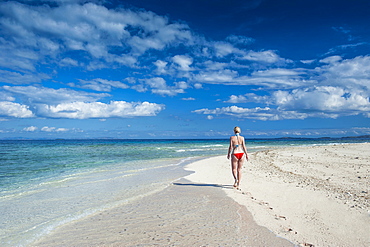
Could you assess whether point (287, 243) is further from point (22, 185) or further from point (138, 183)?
point (22, 185)

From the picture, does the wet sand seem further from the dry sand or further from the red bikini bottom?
the red bikini bottom

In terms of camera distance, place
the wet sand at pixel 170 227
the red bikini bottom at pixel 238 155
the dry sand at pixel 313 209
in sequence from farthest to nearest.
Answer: the red bikini bottom at pixel 238 155, the dry sand at pixel 313 209, the wet sand at pixel 170 227

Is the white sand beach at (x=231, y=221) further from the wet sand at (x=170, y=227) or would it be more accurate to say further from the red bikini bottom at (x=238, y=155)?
the red bikini bottom at (x=238, y=155)

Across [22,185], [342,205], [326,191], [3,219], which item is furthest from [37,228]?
[326,191]

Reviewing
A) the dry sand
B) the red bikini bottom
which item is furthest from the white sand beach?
the red bikini bottom

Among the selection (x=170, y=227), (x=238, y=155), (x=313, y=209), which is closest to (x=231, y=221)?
(x=170, y=227)

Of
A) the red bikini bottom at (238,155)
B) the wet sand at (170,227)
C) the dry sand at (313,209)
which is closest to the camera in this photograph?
the wet sand at (170,227)

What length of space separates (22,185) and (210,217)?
942cm

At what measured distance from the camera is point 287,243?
13.5 feet

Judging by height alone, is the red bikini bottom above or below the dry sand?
above

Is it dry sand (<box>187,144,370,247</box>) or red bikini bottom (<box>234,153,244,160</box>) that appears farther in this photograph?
red bikini bottom (<box>234,153,244,160</box>)

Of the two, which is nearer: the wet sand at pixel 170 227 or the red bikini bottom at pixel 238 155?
the wet sand at pixel 170 227

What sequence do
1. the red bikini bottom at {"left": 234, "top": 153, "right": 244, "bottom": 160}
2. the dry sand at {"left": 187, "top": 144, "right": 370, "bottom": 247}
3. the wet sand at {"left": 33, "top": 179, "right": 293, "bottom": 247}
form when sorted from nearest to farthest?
the wet sand at {"left": 33, "top": 179, "right": 293, "bottom": 247}
the dry sand at {"left": 187, "top": 144, "right": 370, "bottom": 247}
the red bikini bottom at {"left": 234, "top": 153, "right": 244, "bottom": 160}

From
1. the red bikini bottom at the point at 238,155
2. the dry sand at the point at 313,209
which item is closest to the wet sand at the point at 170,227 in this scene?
the dry sand at the point at 313,209
